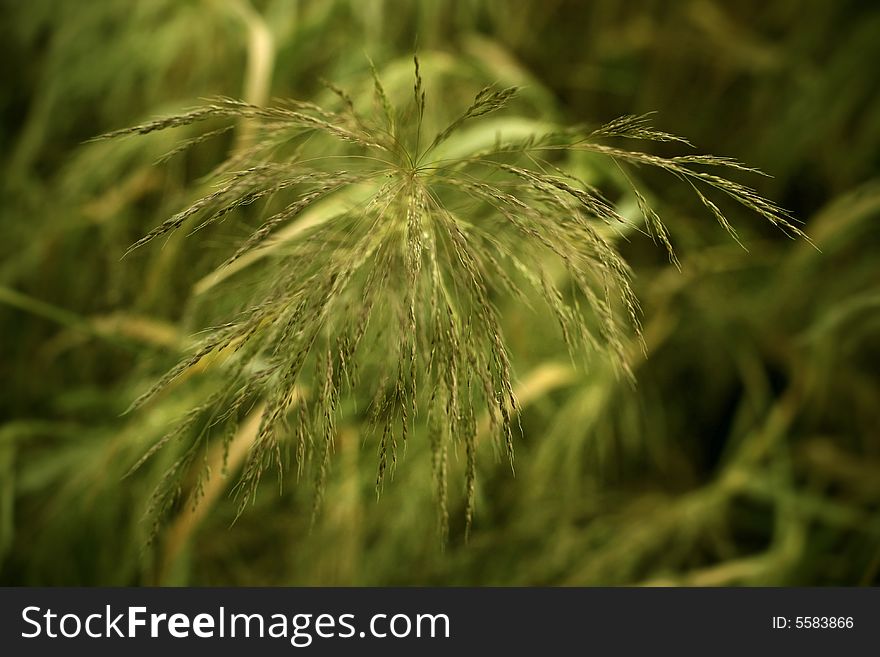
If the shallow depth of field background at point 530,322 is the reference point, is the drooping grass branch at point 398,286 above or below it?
below

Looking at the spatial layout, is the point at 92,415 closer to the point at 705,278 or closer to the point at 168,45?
the point at 168,45

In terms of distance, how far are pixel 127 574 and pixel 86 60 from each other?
2.03 feet

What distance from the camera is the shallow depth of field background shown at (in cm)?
86

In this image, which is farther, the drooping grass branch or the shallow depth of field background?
the shallow depth of field background

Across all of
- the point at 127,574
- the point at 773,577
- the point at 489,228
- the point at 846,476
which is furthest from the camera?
the point at 846,476

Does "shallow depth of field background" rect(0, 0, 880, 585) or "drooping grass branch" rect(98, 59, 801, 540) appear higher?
"shallow depth of field background" rect(0, 0, 880, 585)

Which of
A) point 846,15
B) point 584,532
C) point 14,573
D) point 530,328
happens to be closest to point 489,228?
point 530,328

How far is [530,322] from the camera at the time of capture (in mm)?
932

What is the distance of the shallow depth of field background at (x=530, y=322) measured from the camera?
864 mm

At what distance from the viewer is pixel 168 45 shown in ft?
3.19

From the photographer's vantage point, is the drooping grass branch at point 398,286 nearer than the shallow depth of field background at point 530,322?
Yes

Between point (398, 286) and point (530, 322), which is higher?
point (530, 322)

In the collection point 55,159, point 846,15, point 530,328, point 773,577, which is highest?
point 846,15

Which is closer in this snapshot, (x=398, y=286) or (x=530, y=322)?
(x=398, y=286)
